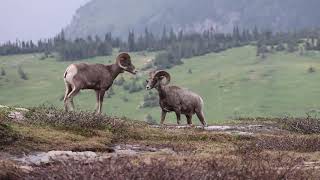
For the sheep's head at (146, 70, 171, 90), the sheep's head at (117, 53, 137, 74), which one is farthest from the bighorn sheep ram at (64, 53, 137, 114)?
the sheep's head at (146, 70, 171, 90)

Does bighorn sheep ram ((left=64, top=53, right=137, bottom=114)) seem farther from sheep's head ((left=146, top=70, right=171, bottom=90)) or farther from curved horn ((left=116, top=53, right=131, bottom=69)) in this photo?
sheep's head ((left=146, top=70, right=171, bottom=90))

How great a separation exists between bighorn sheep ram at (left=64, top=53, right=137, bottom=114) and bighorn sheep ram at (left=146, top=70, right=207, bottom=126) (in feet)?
6.32

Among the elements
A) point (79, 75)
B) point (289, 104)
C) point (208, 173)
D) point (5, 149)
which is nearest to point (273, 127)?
point (79, 75)

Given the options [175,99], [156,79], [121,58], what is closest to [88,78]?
[156,79]

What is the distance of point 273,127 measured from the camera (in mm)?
27250

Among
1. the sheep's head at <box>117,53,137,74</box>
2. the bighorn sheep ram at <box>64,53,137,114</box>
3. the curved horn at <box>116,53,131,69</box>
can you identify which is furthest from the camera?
the sheep's head at <box>117,53,137,74</box>

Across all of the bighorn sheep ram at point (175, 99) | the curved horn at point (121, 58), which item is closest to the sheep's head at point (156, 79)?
the bighorn sheep ram at point (175, 99)

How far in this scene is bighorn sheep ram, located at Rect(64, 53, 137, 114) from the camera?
26.8 metres

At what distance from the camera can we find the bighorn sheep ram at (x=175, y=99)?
2845 cm

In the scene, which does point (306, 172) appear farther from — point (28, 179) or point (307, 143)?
point (307, 143)

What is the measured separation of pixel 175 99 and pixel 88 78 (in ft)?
12.9

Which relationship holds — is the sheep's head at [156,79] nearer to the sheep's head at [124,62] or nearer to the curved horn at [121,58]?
the sheep's head at [124,62]

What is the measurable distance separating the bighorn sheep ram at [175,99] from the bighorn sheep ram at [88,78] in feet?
6.32

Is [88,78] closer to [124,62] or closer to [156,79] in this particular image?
[156,79]
